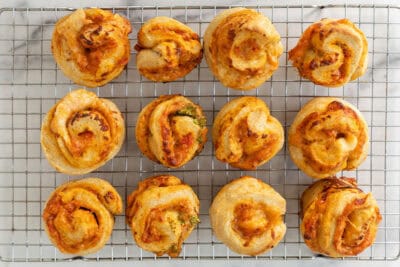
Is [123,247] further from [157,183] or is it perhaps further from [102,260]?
[157,183]

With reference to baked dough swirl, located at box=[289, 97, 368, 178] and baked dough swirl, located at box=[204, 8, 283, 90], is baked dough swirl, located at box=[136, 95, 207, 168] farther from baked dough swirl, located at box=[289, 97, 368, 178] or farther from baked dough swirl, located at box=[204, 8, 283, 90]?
baked dough swirl, located at box=[289, 97, 368, 178]

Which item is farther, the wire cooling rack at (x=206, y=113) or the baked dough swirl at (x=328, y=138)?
the wire cooling rack at (x=206, y=113)

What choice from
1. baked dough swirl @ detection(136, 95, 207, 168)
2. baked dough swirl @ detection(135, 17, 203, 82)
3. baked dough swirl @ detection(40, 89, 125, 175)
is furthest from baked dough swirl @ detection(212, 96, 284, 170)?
baked dough swirl @ detection(40, 89, 125, 175)

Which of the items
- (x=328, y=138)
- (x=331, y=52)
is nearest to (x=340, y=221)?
(x=328, y=138)

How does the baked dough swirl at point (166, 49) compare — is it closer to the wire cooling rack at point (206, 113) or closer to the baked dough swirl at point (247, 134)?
the wire cooling rack at point (206, 113)

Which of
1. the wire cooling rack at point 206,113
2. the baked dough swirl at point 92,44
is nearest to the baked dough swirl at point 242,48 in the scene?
the wire cooling rack at point 206,113
